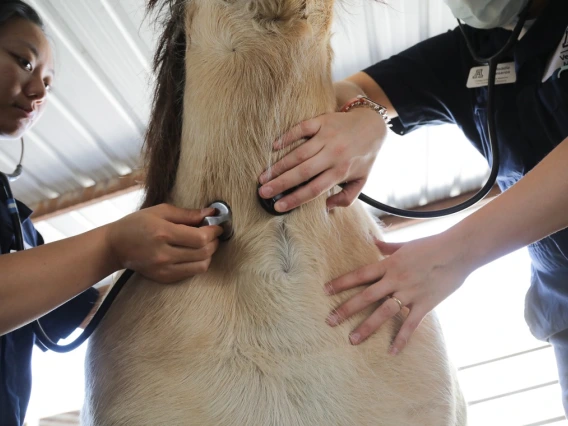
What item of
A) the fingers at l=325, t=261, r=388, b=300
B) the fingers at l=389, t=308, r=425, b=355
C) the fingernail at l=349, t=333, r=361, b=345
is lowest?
the fingers at l=389, t=308, r=425, b=355

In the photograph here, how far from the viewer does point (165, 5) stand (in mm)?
1072

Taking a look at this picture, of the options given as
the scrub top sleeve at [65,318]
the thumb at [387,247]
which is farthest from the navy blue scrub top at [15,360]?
the thumb at [387,247]

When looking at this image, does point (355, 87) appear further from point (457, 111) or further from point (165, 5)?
point (165, 5)

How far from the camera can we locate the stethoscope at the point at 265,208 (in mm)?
931

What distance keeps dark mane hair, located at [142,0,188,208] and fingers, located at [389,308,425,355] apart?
0.51 metres

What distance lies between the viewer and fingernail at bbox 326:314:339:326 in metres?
0.88

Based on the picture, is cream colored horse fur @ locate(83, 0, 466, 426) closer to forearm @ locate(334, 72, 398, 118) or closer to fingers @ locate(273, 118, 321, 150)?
fingers @ locate(273, 118, 321, 150)

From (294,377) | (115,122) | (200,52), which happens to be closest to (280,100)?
(200,52)

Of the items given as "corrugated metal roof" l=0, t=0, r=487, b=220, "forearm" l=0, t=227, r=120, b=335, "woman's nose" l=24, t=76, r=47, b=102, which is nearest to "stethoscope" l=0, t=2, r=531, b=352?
"forearm" l=0, t=227, r=120, b=335

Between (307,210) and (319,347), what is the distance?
241 millimetres

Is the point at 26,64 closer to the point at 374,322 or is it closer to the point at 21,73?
the point at 21,73

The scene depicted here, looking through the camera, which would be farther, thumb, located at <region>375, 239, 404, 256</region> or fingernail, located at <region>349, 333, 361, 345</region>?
thumb, located at <region>375, 239, 404, 256</region>

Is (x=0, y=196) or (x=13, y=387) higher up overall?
(x=0, y=196)

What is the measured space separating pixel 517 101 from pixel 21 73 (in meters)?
1.26
